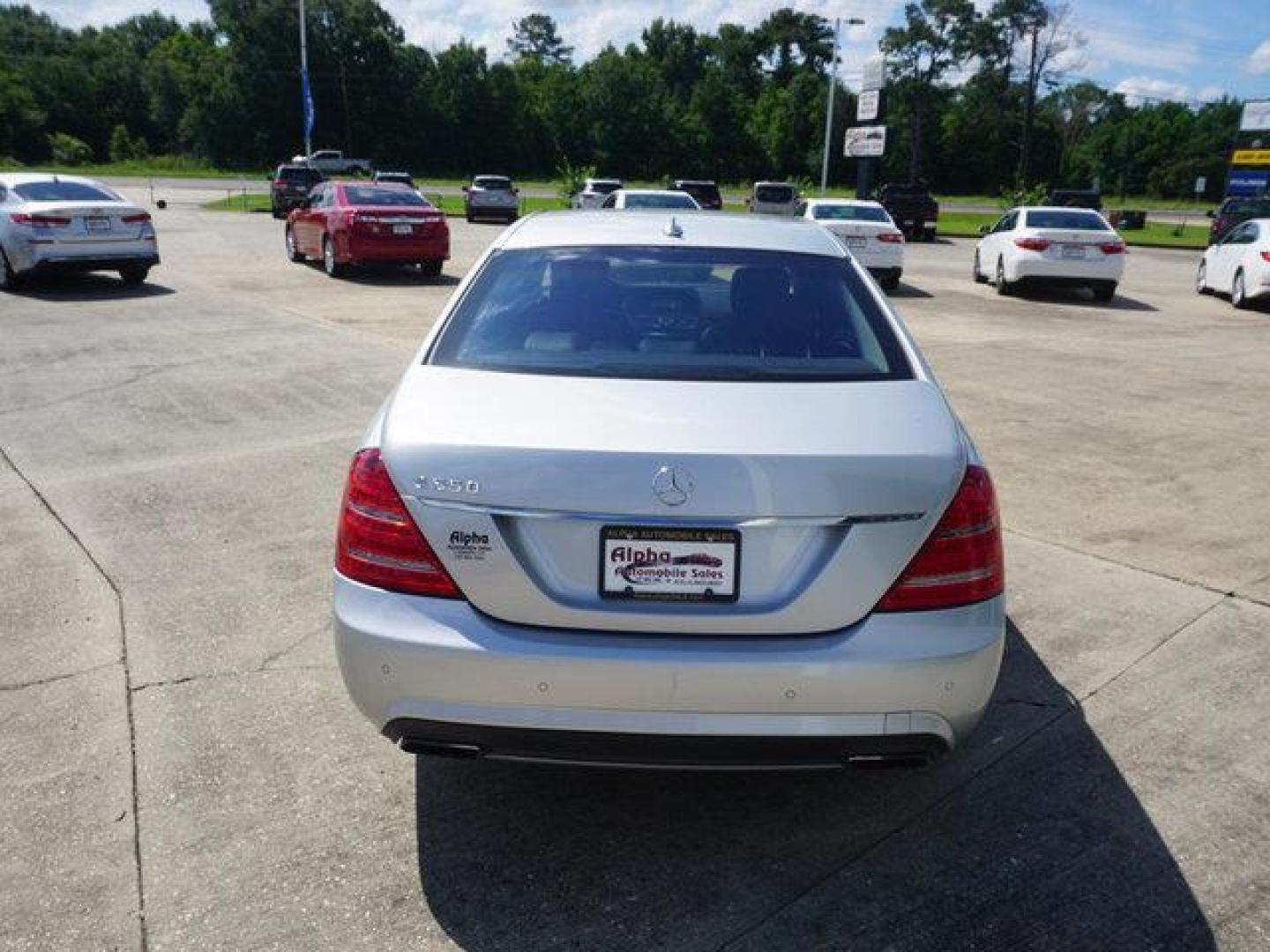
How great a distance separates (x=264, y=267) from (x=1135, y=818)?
19.2 metres

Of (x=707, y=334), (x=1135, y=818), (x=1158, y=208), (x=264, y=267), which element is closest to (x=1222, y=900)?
(x=1135, y=818)

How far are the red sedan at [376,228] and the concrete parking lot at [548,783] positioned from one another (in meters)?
11.0

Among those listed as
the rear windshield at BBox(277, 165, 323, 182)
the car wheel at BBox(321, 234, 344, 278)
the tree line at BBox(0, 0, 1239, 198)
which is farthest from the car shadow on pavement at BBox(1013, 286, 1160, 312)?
the tree line at BBox(0, 0, 1239, 198)

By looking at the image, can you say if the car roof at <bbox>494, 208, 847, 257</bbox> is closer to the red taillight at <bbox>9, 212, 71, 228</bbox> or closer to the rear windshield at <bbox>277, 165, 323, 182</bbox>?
the red taillight at <bbox>9, 212, 71, 228</bbox>

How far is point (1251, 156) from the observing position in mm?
39219

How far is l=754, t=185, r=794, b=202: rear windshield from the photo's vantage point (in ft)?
119

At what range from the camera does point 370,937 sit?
2.66 meters

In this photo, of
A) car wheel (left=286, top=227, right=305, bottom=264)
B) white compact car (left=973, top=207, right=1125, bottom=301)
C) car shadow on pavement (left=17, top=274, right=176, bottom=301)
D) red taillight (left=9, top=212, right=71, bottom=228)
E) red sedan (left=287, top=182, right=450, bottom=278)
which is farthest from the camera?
car wheel (left=286, top=227, right=305, bottom=264)

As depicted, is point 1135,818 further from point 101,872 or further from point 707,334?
point 101,872

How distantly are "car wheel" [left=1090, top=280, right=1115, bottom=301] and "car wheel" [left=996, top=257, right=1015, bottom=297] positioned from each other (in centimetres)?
136

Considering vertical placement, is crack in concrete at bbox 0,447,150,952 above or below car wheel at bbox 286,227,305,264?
below

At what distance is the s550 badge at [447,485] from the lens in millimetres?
2604

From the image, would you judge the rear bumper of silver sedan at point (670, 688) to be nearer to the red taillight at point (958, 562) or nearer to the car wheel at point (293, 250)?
the red taillight at point (958, 562)

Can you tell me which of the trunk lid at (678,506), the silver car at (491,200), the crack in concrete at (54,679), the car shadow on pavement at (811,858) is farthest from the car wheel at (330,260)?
the silver car at (491,200)
